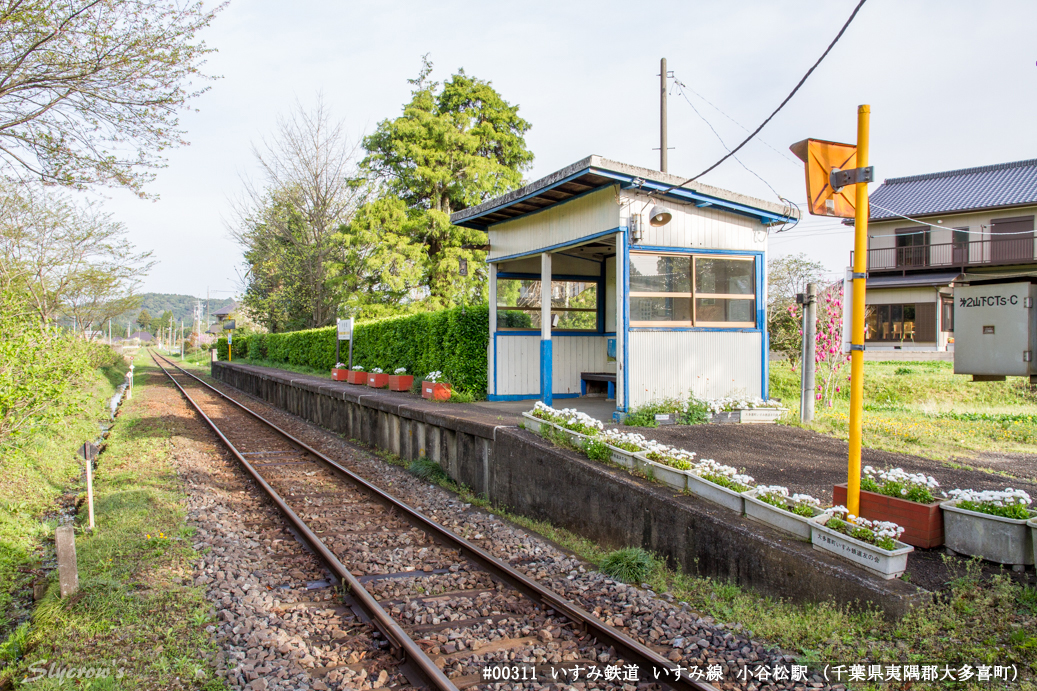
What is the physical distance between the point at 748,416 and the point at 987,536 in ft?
16.1

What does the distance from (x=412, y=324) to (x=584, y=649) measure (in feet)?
39.6

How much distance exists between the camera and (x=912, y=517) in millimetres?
4434

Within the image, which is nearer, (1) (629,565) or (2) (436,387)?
(1) (629,565)

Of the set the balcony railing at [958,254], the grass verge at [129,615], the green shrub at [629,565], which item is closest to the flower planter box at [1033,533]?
the green shrub at [629,565]

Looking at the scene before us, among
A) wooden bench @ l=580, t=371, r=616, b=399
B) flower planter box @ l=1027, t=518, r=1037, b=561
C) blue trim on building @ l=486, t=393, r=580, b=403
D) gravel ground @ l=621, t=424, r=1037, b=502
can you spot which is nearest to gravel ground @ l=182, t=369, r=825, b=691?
flower planter box @ l=1027, t=518, r=1037, b=561

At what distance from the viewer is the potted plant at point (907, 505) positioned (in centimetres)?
436

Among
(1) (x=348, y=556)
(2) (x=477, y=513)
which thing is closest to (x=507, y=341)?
(2) (x=477, y=513)

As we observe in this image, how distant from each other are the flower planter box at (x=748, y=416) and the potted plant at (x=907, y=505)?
4042 mm

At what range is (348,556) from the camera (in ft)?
19.5

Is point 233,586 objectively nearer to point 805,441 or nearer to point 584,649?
point 584,649

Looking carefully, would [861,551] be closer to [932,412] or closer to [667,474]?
[667,474]

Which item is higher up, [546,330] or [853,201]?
[853,201]

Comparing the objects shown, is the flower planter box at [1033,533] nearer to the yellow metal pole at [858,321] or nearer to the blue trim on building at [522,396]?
the yellow metal pole at [858,321]

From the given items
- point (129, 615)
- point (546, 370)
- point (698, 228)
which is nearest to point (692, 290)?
point (698, 228)
